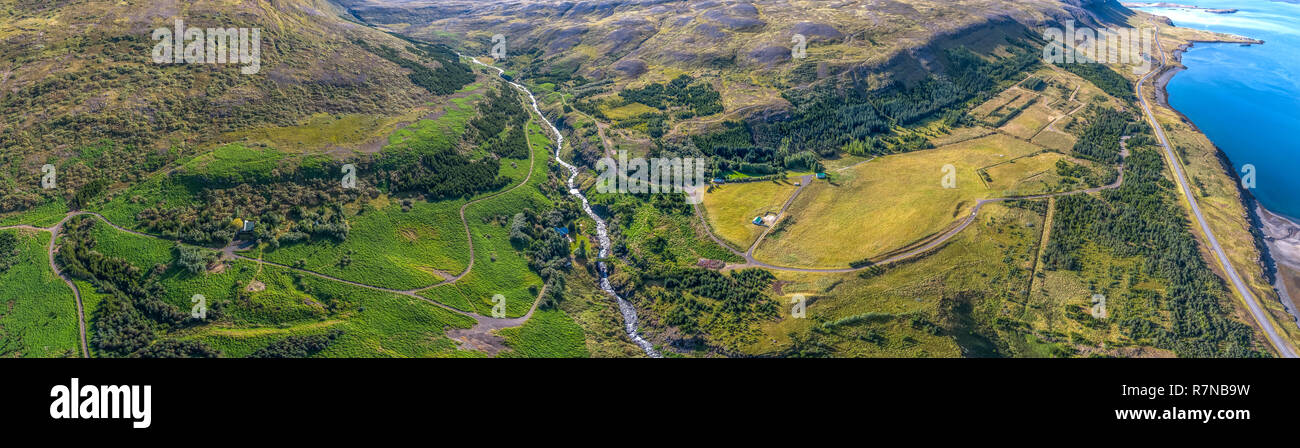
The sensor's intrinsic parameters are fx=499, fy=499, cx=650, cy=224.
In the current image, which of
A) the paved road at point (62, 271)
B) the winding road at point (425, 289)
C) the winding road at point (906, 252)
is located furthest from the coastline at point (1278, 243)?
the paved road at point (62, 271)

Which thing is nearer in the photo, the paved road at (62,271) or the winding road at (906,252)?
the paved road at (62,271)

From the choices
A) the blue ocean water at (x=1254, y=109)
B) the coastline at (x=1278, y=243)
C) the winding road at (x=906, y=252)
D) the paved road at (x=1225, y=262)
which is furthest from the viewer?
the blue ocean water at (x=1254, y=109)

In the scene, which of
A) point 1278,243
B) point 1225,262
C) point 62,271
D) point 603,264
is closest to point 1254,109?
point 1278,243

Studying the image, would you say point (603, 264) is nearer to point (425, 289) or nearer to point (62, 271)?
point (425, 289)

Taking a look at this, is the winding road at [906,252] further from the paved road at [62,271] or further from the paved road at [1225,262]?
the paved road at [62,271]

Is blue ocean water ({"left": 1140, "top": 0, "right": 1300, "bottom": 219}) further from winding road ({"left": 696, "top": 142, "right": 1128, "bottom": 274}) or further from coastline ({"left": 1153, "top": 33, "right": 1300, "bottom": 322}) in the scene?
winding road ({"left": 696, "top": 142, "right": 1128, "bottom": 274})

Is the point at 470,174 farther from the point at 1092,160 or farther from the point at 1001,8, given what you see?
the point at 1001,8

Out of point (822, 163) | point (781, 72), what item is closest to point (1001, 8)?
point (781, 72)

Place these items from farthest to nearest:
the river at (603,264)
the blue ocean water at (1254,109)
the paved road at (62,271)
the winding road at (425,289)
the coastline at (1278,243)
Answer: the blue ocean water at (1254,109), the coastline at (1278,243), the river at (603,264), the winding road at (425,289), the paved road at (62,271)

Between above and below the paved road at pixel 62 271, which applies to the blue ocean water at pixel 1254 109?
above
